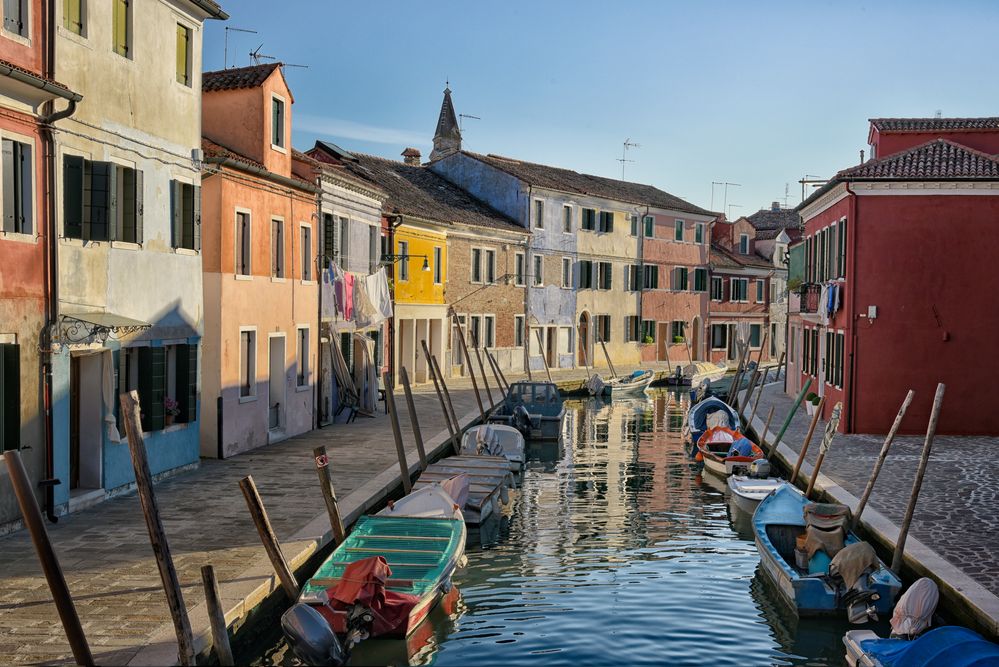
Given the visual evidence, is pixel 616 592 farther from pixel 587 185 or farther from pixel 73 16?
pixel 587 185

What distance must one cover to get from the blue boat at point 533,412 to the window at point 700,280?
26.9 meters

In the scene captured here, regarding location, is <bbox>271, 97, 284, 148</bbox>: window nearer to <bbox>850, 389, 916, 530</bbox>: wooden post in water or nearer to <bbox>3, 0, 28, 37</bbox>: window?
<bbox>3, 0, 28, 37</bbox>: window

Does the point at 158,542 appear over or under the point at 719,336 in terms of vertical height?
under

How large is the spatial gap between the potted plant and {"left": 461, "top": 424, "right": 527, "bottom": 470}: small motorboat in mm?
7066

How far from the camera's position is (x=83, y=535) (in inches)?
486

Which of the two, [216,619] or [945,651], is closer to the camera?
[945,651]

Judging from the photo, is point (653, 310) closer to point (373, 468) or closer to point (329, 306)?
point (329, 306)

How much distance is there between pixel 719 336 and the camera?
5656cm

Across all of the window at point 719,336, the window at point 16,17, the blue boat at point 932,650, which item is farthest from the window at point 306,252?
the window at point 719,336

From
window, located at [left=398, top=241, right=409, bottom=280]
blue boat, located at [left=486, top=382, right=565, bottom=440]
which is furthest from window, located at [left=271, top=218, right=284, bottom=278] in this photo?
window, located at [left=398, top=241, right=409, bottom=280]

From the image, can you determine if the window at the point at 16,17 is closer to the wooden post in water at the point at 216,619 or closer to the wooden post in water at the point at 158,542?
the wooden post in water at the point at 158,542

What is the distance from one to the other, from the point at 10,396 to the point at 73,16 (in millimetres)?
5156

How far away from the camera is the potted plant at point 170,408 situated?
16453 millimetres

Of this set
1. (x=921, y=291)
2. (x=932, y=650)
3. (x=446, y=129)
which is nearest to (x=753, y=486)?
(x=921, y=291)
